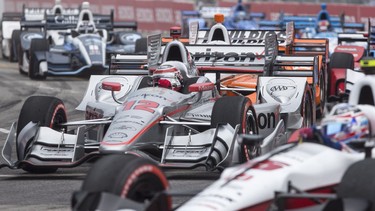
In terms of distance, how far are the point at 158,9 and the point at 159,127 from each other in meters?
33.5

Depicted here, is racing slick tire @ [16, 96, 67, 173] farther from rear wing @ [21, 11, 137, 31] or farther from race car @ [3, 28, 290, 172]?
rear wing @ [21, 11, 137, 31]

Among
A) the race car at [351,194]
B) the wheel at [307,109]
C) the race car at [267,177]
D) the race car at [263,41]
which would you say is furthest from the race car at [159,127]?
the race car at [351,194]

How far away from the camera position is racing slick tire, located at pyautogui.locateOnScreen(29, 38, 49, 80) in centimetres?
2586

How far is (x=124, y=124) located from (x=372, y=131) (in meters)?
3.58

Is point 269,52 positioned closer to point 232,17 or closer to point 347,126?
point 347,126

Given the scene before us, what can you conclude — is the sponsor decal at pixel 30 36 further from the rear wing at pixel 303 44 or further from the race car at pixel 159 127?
the race car at pixel 159 127

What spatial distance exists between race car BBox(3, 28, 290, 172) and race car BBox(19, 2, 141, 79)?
1189 centimetres

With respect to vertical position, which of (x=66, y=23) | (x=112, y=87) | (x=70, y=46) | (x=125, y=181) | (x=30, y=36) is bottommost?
(x=30, y=36)

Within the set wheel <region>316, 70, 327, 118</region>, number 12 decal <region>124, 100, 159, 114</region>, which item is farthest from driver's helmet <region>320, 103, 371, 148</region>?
wheel <region>316, 70, 327, 118</region>

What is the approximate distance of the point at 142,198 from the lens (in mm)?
8141

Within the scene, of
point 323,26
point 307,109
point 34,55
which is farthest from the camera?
point 323,26

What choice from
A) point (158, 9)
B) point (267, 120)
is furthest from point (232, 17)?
point (267, 120)

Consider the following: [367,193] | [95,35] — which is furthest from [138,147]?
[95,35]

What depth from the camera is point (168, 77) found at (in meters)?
13.2
